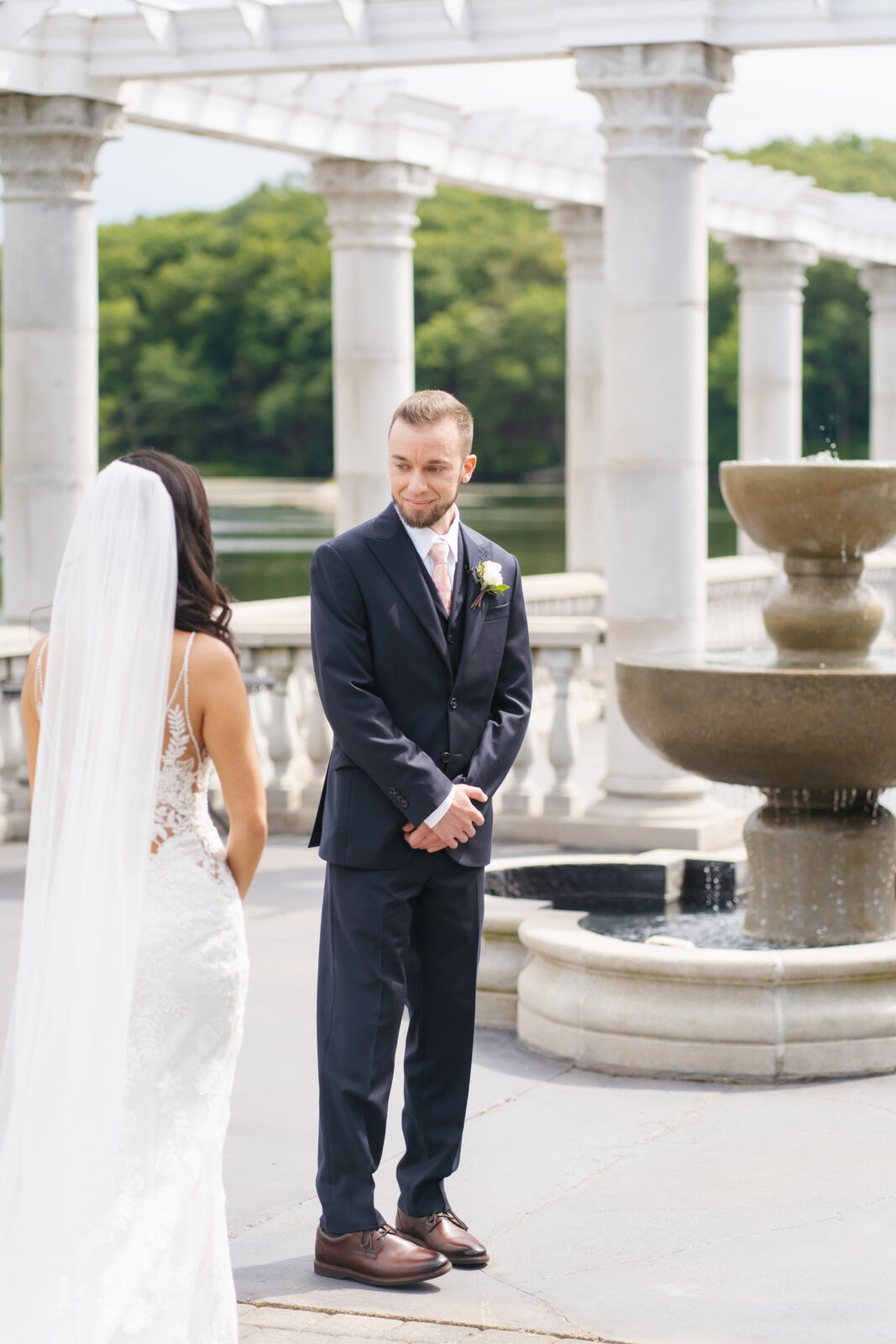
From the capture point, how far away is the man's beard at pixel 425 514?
5191 millimetres

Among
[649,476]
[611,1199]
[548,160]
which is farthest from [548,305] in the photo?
[611,1199]

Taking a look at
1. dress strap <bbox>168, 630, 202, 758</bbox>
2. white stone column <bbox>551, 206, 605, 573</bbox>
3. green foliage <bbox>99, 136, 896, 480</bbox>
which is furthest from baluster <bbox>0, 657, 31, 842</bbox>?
green foliage <bbox>99, 136, 896, 480</bbox>

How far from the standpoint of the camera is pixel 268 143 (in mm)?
14766

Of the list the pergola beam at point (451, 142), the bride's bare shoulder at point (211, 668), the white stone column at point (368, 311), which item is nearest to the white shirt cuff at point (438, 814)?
the bride's bare shoulder at point (211, 668)

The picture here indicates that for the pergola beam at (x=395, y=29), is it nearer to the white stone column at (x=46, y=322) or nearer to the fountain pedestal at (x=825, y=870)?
the white stone column at (x=46, y=322)

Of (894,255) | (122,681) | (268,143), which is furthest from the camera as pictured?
(894,255)

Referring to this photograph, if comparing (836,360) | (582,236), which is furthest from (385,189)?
(836,360)

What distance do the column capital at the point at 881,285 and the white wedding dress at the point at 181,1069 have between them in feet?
74.3

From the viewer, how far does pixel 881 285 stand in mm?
26219

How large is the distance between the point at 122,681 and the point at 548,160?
45.7ft

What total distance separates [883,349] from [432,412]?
72.0ft

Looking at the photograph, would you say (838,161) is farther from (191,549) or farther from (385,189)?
(191,549)

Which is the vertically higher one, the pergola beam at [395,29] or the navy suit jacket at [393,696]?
the pergola beam at [395,29]

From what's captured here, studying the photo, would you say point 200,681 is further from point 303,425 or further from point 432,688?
point 303,425
